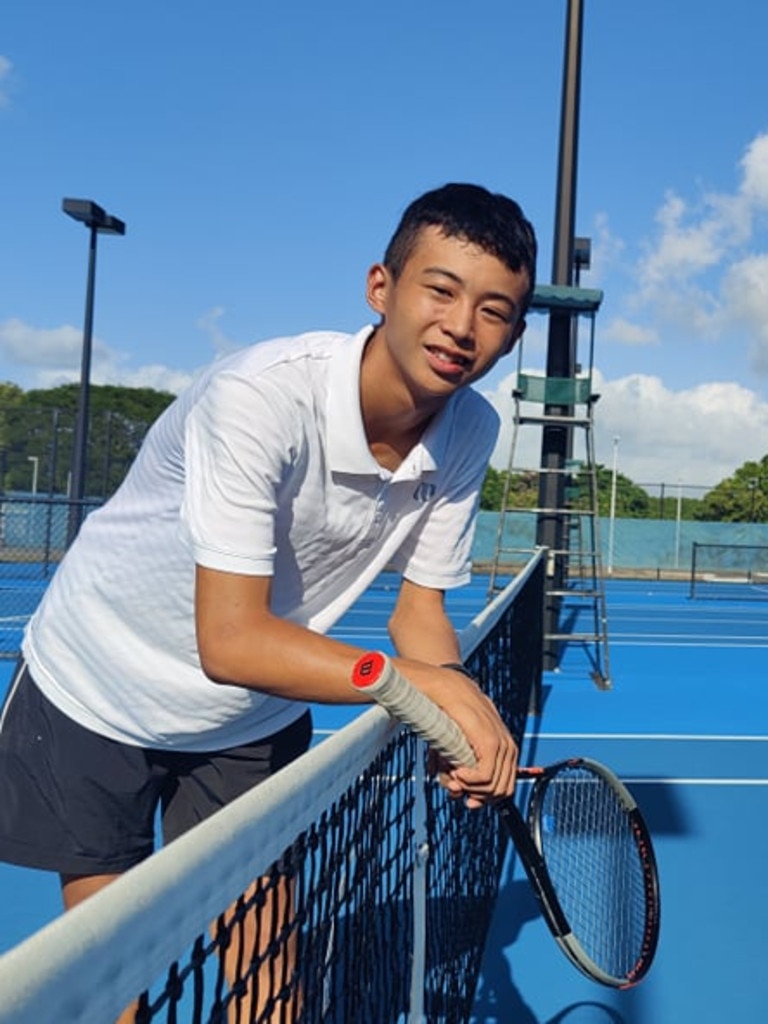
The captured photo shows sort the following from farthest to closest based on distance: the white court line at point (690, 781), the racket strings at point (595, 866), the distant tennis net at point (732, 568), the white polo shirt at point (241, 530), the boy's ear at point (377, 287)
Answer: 1. the distant tennis net at point (732, 568)
2. the white court line at point (690, 781)
3. the racket strings at point (595, 866)
4. the boy's ear at point (377, 287)
5. the white polo shirt at point (241, 530)

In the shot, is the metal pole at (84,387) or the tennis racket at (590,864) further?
the metal pole at (84,387)

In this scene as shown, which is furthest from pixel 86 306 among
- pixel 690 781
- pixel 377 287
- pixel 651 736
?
pixel 377 287

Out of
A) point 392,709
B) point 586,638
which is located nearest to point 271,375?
point 392,709

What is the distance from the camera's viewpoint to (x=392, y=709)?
1.31 metres

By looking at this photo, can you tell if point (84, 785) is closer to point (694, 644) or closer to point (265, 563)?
point (265, 563)

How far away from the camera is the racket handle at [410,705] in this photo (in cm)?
126

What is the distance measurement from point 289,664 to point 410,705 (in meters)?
0.17

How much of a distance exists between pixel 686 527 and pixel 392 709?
23.7 metres

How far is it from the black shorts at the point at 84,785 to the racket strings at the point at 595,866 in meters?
0.86

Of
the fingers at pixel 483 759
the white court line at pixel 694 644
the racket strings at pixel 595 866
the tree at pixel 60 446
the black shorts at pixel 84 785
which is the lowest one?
the white court line at pixel 694 644

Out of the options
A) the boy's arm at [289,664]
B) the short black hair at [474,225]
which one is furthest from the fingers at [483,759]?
the short black hair at [474,225]

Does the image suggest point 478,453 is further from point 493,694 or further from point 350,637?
point 350,637

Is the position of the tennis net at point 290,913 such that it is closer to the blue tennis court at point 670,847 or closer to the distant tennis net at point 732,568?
the blue tennis court at point 670,847

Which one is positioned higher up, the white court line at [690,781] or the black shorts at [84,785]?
the black shorts at [84,785]
